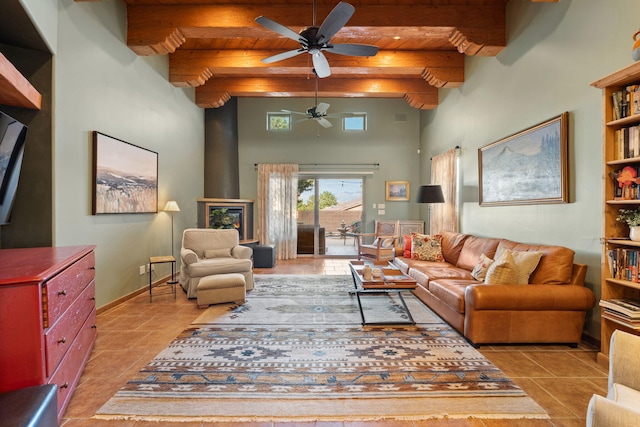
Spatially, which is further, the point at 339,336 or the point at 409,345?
the point at 339,336

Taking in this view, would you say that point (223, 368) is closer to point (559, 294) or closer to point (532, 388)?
point (532, 388)

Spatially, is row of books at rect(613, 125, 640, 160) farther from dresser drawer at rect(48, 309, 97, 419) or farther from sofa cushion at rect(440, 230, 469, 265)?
dresser drawer at rect(48, 309, 97, 419)

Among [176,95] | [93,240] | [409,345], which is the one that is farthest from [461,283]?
[176,95]

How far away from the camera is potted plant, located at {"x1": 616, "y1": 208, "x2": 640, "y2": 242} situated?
2.14 meters

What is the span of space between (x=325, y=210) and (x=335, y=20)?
206 inches

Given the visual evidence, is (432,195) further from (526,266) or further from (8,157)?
(8,157)

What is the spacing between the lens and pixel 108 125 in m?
3.72

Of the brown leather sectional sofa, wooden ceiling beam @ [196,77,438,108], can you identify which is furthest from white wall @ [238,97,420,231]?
the brown leather sectional sofa

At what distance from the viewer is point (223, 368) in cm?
234

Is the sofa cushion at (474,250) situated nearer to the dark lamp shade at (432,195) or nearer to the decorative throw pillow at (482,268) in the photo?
the decorative throw pillow at (482,268)

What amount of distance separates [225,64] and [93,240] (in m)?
3.42

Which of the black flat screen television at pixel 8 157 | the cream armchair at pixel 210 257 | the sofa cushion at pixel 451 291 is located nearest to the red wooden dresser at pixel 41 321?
the black flat screen television at pixel 8 157

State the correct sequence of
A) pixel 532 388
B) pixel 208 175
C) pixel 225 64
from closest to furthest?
1. pixel 532 388
2. pixel 225 64
3. pixel 208 175

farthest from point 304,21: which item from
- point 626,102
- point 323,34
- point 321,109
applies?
point 626,102
